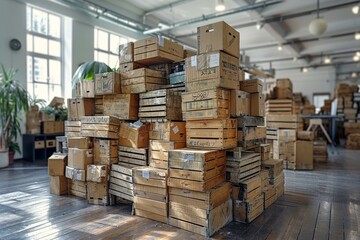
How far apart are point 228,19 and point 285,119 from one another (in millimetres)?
3971

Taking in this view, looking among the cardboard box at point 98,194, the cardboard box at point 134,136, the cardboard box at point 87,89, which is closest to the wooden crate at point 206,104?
the cardboard box at point 134,136

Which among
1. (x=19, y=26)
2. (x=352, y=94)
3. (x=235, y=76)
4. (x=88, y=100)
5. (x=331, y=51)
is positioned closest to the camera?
(x=235, y=76)

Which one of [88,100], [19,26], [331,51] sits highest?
[331,51]

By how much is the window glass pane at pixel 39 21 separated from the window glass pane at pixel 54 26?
0.14 meters

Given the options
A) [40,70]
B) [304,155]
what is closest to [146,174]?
[304,155]

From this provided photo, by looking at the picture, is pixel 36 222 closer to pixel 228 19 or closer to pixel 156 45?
pixel 156 45

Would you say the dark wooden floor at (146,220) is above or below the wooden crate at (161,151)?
below

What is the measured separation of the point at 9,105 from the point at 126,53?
3628 mm

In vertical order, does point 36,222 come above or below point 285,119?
below

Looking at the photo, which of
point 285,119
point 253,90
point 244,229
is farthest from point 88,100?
point 285,119

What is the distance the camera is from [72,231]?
2.54m

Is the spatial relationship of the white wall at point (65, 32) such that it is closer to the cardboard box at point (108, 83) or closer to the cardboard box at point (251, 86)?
the cardboard box at point (108, 83)

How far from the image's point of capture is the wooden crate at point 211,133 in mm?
2752

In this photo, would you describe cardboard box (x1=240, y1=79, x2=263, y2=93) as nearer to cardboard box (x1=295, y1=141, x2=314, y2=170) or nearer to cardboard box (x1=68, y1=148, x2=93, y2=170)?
cardboard box (x1=68, y1=148, x2=93, y2=170)
